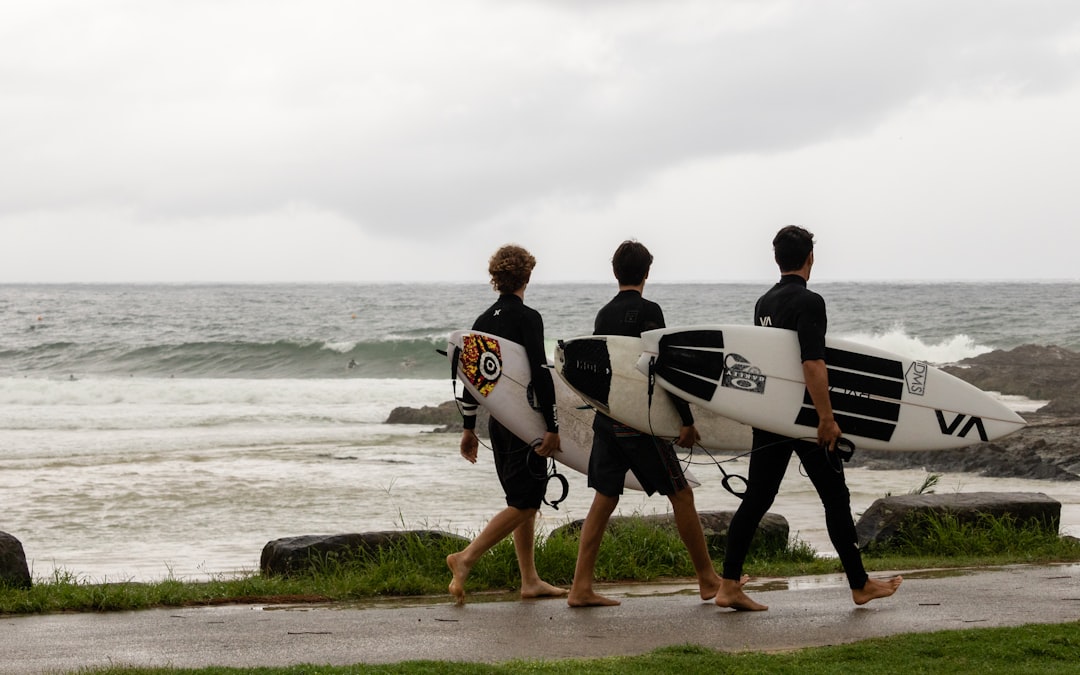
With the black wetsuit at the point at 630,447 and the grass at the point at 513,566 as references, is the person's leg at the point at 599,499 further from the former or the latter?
the grass at the point at 513,566

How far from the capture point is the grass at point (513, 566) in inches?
239

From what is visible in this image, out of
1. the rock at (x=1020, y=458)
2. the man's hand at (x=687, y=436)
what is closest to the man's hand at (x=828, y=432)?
the man's hand at (x=687, y=436)

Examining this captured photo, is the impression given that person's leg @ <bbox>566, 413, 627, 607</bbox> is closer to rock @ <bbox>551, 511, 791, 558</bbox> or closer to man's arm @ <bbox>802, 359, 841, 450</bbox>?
man's arm @ <bbox>802, 359, 841, 450</bbox>

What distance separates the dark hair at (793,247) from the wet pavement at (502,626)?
1.64m

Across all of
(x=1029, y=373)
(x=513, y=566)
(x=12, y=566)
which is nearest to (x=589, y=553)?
(x=513, y=566)

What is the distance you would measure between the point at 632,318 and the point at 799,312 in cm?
84

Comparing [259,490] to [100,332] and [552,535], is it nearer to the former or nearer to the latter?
[552,535]

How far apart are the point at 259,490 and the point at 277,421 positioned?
10.0 metres

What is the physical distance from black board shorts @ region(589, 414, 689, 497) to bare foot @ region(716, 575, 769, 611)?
1.68 ft

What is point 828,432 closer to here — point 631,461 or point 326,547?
point 631,461

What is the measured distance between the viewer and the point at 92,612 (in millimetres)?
5840

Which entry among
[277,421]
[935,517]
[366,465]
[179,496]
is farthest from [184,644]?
[277,421]

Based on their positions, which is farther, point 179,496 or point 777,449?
point 179,496

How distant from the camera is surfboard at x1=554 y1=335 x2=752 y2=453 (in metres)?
5.66
